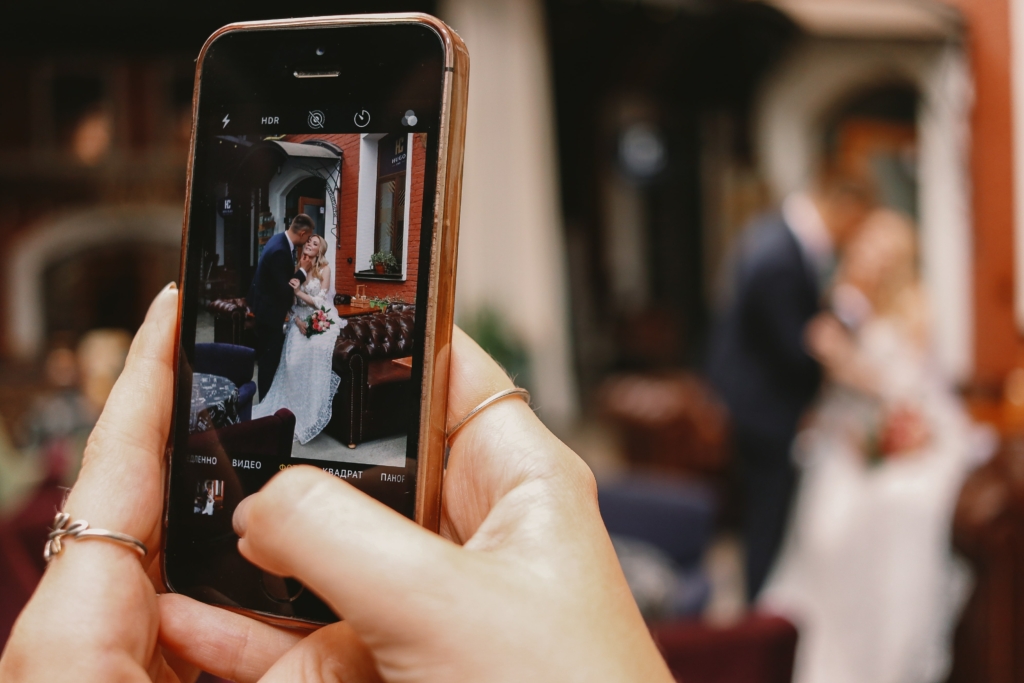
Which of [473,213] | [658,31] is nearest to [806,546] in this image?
[473,213]

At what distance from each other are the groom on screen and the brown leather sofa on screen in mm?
47

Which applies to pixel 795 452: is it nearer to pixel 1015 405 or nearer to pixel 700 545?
pixel 700 545

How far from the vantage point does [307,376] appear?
1.86 feet

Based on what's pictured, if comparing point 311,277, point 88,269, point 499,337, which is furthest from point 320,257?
point 88,269

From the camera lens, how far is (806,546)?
3.08m

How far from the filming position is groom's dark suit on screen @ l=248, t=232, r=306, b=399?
22.4 inches

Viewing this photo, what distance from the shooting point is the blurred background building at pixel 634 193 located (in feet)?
11.7

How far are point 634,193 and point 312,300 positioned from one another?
9.15 meters

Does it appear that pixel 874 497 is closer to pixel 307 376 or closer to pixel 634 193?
pixel 307 376

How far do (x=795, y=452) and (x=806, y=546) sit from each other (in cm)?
37

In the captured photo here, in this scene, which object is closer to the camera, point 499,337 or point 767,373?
point 767,373

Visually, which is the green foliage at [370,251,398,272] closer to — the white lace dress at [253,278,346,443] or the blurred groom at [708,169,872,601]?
the white lace dress at [253,278,346,443]

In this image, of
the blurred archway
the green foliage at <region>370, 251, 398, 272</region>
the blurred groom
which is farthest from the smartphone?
the blurred archway

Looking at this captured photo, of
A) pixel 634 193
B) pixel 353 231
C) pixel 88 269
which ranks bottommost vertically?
pixel 88 269
